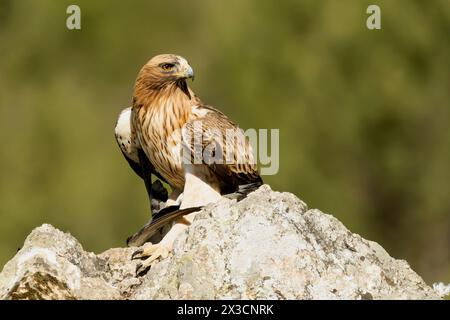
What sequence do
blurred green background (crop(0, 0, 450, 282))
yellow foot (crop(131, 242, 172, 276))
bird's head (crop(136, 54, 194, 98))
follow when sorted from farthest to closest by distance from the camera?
blurred green background (crop(0, 0, 450, 282)) < bird's head (crop(136, 54, 194, 98)) < yellow foot (crop(131, 242, 172, 276))

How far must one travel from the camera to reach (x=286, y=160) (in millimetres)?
26406

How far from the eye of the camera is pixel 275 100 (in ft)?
98.3

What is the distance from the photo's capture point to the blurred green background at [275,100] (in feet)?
91.8

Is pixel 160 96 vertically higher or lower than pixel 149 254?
higher

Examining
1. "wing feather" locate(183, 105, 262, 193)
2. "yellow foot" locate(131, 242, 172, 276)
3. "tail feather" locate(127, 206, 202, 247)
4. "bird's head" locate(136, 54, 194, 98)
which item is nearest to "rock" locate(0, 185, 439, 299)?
"yellow foot" locate(131, 242, 172, 276)

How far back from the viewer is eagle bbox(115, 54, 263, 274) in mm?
9484

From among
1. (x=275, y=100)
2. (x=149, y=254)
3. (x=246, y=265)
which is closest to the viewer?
(x=246, y=265)

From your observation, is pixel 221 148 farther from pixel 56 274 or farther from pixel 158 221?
pixel 56 274

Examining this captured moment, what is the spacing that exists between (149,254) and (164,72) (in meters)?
1.46

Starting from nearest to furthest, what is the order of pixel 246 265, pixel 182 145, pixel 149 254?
1. pixel 246 265
2. pixel 149 254
3. pixel 182 145

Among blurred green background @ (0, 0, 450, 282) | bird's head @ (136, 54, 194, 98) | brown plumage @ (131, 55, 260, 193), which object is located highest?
bird's head @ (136, 54, 194, 98)

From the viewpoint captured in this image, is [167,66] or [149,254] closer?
[149,254]

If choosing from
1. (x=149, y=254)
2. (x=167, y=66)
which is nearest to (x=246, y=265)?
(x=149, y=254)

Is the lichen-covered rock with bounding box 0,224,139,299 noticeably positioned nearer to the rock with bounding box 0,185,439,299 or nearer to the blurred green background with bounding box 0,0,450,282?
the rock with bounding box 0,185,439,299
